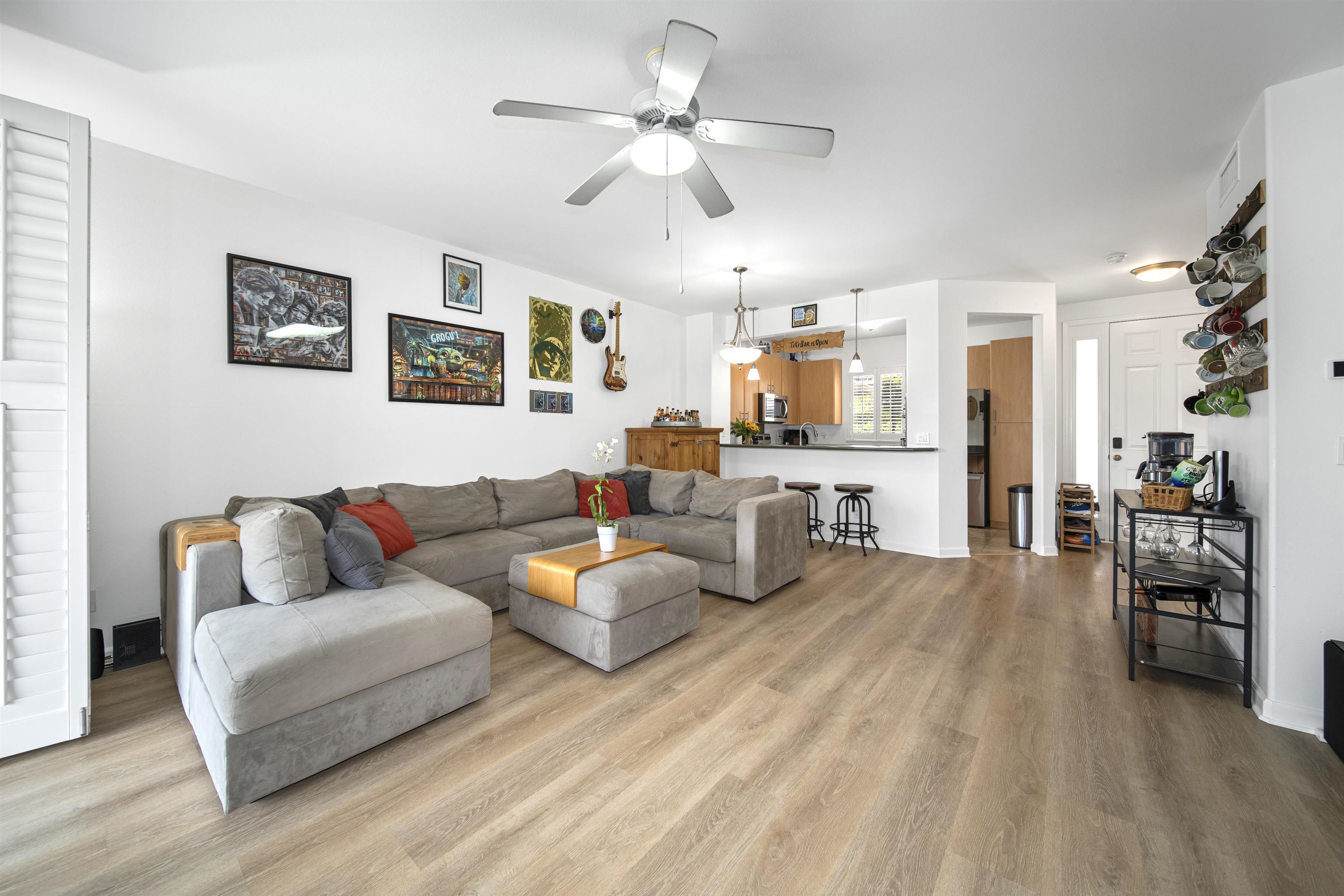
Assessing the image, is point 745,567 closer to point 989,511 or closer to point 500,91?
point 500,91

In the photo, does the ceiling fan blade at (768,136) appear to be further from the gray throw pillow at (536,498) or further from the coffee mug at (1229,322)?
the gray throw pillow at (536,498)

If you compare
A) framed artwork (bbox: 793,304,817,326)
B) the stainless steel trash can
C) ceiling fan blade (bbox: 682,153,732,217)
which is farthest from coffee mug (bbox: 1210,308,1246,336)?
framed artwork (bbox: 793,304,817,326)

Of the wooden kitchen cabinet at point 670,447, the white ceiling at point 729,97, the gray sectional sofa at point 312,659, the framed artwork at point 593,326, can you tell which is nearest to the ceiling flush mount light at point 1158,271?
the white ceiling at point 729,97

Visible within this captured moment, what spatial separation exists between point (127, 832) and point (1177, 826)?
3236 mm

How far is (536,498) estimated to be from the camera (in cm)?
443

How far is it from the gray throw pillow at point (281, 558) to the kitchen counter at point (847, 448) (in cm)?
465

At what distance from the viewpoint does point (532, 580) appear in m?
2.99

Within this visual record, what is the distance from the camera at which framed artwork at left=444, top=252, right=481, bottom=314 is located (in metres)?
4.23

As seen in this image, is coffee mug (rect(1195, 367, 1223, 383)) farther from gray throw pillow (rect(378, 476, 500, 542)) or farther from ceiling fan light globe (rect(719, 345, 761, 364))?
gray throw pillow (rect(378, 476, 500, 542))

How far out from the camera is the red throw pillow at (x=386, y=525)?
3205 millimetres

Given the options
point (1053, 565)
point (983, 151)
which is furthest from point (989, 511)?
point (983, 151)

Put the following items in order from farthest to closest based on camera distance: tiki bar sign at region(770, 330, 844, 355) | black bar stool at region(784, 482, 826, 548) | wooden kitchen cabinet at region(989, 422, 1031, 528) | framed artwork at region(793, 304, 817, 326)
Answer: wooden kitchen cabinet at region(989, 422, 1031, 528) → framed artwork at region(793, 304, 817, 326) → tiki bar sign at region(770, 330, 844, 355) → black bar stool at region(784, 482, 826, 548)

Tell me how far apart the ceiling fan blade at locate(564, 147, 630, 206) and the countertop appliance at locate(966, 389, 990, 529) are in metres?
5.49

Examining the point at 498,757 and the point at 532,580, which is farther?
the point at 532,580
